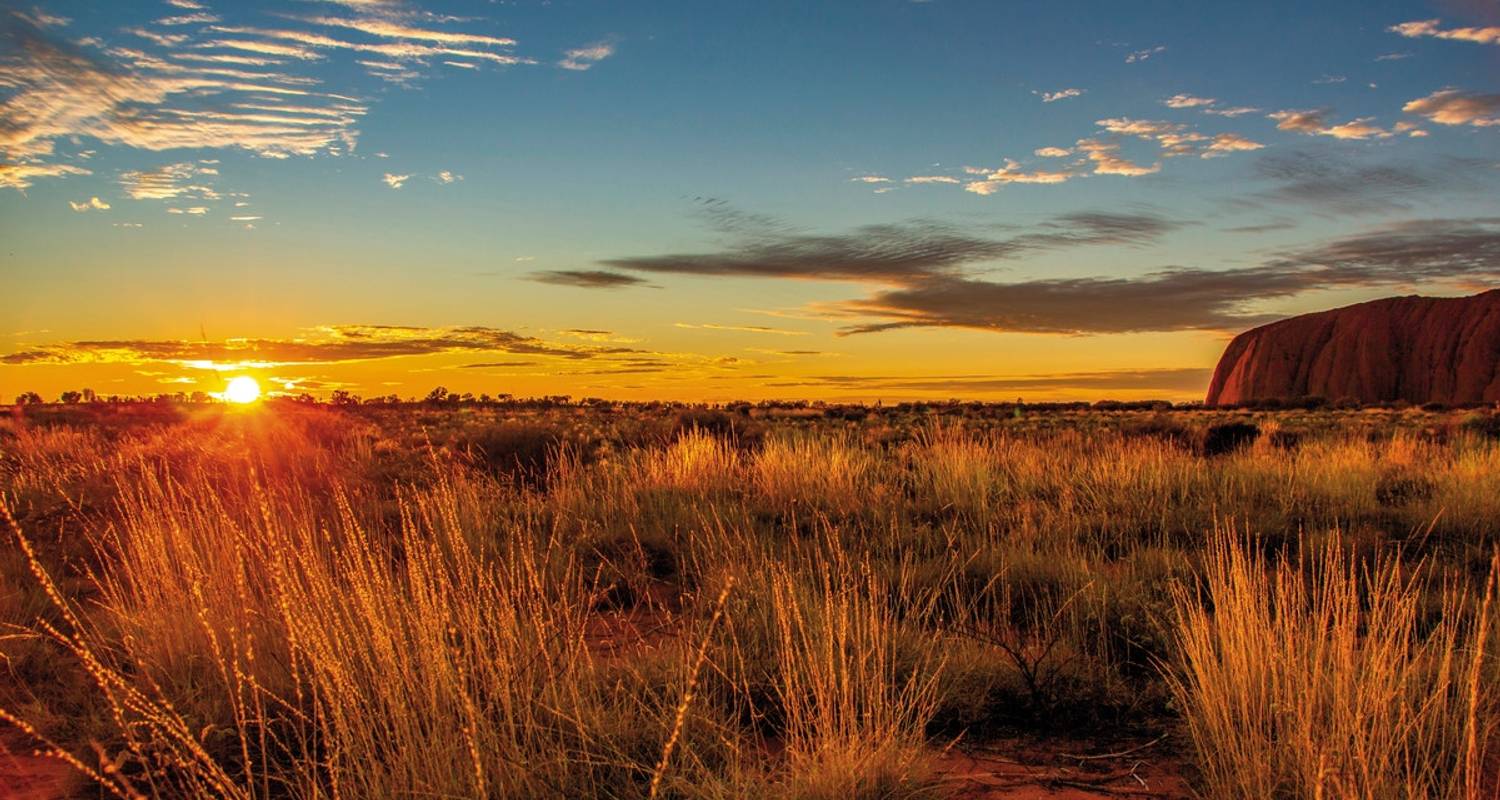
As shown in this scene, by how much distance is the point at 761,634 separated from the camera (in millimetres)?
5379

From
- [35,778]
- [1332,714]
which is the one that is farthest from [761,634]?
[35,778]

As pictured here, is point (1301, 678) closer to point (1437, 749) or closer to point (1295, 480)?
point (1437, 749)

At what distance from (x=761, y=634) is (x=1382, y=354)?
87539mm

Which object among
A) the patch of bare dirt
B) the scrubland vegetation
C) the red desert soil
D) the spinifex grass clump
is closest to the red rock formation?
the scrubland vegetation

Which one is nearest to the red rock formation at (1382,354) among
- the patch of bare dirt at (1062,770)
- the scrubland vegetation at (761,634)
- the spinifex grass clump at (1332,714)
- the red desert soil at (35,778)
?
the scrubland vegetation at (761,634)

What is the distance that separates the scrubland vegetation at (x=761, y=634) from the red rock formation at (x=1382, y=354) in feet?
232

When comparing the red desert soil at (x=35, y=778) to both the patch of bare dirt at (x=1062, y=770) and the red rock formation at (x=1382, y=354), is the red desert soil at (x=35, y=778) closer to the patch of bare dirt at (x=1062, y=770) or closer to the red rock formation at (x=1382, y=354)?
the patch of bare dirt at (x=1062, y=770)

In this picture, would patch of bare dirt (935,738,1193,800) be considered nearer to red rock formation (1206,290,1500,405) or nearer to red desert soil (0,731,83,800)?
red desert soil (0,731,83,800)

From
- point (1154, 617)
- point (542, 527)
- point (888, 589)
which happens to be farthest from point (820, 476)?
point (1154, 617)

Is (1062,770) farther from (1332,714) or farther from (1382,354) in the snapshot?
(1382,354)

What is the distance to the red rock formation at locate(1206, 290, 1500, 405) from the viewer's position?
224ft

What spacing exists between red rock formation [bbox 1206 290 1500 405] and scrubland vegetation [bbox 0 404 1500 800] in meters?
70.8

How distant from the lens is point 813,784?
3.37 meters

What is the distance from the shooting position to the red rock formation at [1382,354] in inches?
2682
